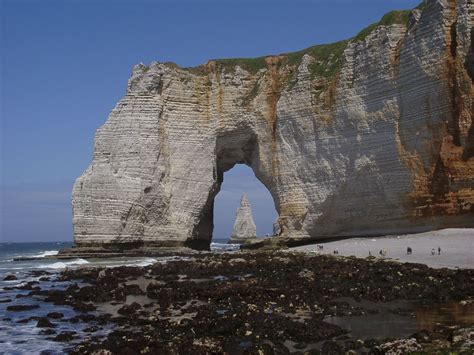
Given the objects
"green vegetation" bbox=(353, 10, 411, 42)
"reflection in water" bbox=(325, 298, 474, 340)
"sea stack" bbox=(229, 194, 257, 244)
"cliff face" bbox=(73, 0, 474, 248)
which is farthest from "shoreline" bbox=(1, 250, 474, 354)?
"sea stack" bbox=(229, 194, 257, 244)

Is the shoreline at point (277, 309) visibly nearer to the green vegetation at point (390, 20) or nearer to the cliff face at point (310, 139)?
the cliff face at point (310, 139)

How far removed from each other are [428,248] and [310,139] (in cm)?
1434

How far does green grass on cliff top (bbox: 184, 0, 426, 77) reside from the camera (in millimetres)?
28594

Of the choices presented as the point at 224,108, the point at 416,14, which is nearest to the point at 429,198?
the point at 416,14

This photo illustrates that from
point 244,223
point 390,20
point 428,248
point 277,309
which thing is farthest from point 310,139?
point 244,223

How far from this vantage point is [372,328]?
880cm

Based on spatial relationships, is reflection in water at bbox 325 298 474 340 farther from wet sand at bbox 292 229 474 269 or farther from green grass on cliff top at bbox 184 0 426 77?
green grass on cliff top at bbox 184 0 426 77

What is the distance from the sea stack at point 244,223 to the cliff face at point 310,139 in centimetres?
4283

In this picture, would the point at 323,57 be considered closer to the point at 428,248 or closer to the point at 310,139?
the point at 310,139

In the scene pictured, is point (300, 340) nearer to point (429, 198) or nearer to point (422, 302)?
point (422, 302)

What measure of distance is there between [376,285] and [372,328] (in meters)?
4.32

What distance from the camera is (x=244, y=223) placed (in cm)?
8506

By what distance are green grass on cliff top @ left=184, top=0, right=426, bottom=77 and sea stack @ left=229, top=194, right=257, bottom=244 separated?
162ft

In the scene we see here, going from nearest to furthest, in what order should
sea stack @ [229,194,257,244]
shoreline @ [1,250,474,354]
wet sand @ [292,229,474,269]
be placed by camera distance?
1. shoreline @ [1,250,474,354]
2. wet sand @ [292,229,474,269]
3. sea stack @ [229,194,257,244]
